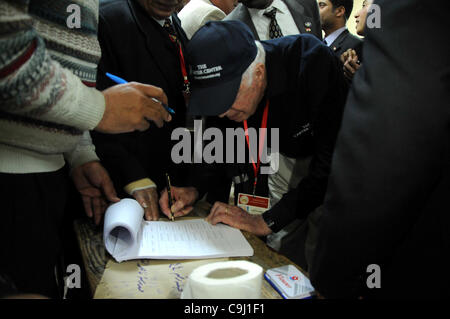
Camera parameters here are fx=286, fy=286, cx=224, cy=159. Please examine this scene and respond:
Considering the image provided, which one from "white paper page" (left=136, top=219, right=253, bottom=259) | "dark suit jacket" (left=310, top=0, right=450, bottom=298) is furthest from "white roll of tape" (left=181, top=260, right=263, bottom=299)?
"white paper page" (left=136, top=219, right=253, bottom=259)

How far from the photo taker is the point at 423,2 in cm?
52

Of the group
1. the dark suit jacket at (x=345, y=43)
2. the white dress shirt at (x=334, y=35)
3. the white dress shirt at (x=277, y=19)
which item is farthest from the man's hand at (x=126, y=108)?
the white dress shirt at (x=334, y=35)

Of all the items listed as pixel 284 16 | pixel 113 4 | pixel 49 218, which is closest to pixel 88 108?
pixel 49 218

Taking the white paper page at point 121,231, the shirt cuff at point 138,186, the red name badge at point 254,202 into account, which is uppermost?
the white paper page at point 121,231

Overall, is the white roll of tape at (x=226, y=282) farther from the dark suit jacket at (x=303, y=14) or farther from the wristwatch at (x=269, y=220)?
the dark suit jacket at (x=303, y=14)

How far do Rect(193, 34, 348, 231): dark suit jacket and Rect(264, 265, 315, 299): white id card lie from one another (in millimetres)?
404

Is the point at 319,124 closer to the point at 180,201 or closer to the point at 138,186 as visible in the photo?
the point at 180,201

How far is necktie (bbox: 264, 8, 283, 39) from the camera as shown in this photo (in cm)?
197

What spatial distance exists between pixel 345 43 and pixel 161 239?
3014 millimetres

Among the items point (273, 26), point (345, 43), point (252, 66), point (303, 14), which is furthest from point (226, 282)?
point (345, 43)

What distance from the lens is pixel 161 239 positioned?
102cm

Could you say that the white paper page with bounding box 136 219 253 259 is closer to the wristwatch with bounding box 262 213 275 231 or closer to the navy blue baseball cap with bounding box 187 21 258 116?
the wristwatch with bounding box 262 213 275 231

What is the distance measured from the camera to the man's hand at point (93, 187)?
1137mm
